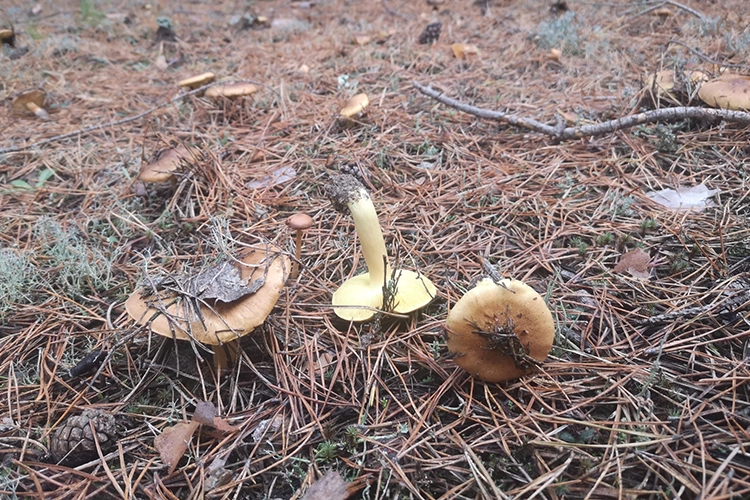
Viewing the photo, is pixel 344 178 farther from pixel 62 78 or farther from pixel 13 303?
pixel 62 78

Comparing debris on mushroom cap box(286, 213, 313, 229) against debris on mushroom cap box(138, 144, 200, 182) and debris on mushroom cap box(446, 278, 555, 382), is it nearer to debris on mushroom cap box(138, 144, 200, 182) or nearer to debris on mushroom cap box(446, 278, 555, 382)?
debris on mushroom cap box(446, 278, 555, 382)

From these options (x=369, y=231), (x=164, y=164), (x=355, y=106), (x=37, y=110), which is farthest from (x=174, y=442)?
(x=37, y=110)

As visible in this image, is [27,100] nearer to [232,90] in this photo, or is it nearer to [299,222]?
[232,90]

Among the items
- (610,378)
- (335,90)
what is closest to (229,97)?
(335,90)

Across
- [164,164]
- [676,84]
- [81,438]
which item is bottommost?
[81,438]

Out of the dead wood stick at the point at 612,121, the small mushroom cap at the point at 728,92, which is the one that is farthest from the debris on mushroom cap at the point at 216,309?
the small mushroom cap at the point at 728,92

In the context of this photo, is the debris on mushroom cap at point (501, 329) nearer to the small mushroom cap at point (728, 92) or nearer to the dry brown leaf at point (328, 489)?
the dry brown leaf at point (328, 489)
